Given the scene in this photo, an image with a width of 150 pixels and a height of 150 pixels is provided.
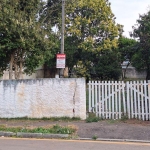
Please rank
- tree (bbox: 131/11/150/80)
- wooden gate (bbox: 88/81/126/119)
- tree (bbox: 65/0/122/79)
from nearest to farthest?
wooden gate (bbox: 88/81/126/119), tree (bbox: 131/11/150/80), tree (bbox: 65/0/122/79)

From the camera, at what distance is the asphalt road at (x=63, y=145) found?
6.76 metres

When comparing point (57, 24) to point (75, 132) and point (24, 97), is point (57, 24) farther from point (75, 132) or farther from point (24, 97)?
point (75, 132)

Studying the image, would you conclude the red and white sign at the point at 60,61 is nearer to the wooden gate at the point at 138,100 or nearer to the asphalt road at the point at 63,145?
the wooden gate at the point at 138,100

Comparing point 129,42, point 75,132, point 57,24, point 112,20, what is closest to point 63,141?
point 75,132

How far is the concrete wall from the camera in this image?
36.1ft

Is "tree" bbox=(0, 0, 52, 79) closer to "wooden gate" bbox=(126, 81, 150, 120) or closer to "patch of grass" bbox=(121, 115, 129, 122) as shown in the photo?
"wooden gate" bbox=(126, 81, 150, 120)

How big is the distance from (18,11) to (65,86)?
5.60m

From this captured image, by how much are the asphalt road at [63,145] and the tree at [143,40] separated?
19475 mm

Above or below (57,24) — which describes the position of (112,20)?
above

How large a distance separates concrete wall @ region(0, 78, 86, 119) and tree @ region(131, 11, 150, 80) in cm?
1623

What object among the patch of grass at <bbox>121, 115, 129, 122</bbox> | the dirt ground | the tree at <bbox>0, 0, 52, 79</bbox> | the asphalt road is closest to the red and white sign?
the tree at <bbox>0, 0, 52, 79</bbox>

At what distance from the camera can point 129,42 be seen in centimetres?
3944

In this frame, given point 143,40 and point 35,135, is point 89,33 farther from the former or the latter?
point 35,135

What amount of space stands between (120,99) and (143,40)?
56.1ft
